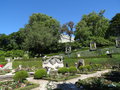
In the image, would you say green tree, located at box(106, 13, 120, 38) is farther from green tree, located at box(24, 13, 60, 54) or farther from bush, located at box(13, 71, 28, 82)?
bush, located at box(13, 71, 28, 82)

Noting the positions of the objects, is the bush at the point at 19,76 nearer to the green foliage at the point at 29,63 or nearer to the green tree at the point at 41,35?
the green foliage at the point at 29,63

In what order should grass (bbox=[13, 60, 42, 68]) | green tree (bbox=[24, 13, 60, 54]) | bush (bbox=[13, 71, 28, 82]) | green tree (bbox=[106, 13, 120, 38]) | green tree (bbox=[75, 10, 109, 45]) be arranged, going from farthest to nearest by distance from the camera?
green tree (bbox=[75, 10, 109, 45]), green tree (bbox=[106, 13, 120, 38]), green tree (bbox=[24, 13, 60, 54]), grass (bbox=[13, 60, 42, 68]), bush (bbox=[13, 71, 28, 82])

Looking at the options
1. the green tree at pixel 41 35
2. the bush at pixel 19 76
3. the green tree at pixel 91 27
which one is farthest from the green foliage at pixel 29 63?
the green tree at pixel 91 27

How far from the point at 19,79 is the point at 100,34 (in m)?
33.7

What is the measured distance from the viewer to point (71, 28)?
48781 millimetres

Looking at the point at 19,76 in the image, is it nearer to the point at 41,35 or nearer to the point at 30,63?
the point at 30,63

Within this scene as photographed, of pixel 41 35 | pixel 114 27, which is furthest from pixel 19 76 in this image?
pixel 114 27

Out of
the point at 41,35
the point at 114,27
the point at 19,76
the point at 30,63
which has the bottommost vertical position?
the point at 19,76

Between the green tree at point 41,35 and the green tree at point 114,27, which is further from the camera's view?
the green tree at point 114,27

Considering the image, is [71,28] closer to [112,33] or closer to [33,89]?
[112,33]

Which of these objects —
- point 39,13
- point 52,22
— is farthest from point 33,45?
point 39,13

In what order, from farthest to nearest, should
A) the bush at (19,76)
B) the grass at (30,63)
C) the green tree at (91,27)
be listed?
the green tree at (91,27)
the grass at (30,63)
the bush at (19,76)

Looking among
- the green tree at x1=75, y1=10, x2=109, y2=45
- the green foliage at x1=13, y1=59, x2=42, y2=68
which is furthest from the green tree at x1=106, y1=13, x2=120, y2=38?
the green foliage at x1=13, y1=59, x2=42, y2=68

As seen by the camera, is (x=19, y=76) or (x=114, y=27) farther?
(x=114, y=27)
